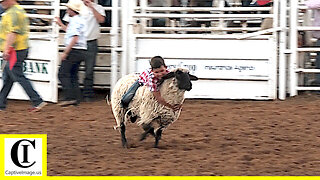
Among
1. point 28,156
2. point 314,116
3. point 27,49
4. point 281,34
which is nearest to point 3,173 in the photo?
point 28,156

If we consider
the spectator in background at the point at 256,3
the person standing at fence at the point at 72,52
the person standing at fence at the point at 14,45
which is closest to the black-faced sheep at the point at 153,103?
the person standing at fence at the point at 14,45

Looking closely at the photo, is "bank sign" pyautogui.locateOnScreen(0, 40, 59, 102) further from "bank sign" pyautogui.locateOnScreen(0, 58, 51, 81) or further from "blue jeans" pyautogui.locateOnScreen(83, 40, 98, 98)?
"blue jeans" pyautogui.locateOnScreen(83, 40, 98, 98)

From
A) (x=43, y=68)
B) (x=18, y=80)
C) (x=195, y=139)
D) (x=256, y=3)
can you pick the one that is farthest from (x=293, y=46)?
(x=18, y=80)

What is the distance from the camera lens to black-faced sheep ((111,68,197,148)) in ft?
23.7

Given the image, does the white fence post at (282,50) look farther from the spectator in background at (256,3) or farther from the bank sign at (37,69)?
the bank sign at (37,69)

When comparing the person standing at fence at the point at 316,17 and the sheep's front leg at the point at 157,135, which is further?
the person standing at fence at the point at 316,17

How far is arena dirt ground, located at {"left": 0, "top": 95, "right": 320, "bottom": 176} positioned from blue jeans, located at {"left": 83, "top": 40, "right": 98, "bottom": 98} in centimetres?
22

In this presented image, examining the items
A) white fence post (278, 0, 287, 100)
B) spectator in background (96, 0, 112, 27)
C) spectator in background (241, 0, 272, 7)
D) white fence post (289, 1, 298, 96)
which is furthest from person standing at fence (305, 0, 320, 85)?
spectator in background (96, 0, 112, 27)

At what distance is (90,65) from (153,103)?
3400 millimetres

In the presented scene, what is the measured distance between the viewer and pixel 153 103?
7.35 m

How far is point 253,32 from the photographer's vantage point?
11.0 meters

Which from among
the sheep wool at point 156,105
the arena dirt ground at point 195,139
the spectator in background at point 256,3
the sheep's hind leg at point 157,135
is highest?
the spectator in background at point 256,3

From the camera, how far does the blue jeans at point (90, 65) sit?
10.6 meters

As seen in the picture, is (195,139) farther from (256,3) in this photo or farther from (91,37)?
(256,3)
